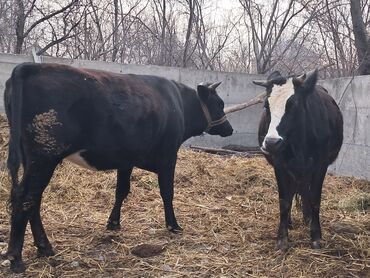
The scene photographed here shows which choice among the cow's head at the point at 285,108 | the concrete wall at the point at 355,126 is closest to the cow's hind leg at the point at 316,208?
the cow's head at the point at 285,108

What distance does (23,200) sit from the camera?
3703 mm

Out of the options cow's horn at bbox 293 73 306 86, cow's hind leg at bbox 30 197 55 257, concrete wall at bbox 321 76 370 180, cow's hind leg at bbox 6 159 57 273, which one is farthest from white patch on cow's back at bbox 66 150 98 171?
concrete wall at bbox 321 76 370 180

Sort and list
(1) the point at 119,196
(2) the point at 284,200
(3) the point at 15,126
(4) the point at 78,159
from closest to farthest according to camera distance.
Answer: (3) the point at 15,126, (4) the point at 78,159, (2) the point at 284,200, (1) the point at 119,196

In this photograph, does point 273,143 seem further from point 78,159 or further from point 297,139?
point 78,159

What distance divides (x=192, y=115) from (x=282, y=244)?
2.24 m

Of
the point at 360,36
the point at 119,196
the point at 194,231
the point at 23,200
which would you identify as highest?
the point at 360,36

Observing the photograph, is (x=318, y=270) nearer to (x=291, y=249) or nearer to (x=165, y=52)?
(x=291, y=249)

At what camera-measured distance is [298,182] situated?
462 centimetres

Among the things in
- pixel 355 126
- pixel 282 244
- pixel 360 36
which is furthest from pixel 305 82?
pixel 360 36

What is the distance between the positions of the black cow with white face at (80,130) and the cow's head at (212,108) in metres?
0.87

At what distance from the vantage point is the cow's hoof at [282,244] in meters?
4.37

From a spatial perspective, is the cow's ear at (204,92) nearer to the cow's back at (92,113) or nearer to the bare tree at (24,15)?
the cow's back at (92,113)

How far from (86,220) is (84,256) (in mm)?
1212

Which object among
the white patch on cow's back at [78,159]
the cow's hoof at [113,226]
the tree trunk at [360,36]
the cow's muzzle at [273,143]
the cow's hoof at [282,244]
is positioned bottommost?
the cow's hoof at [113,226]
